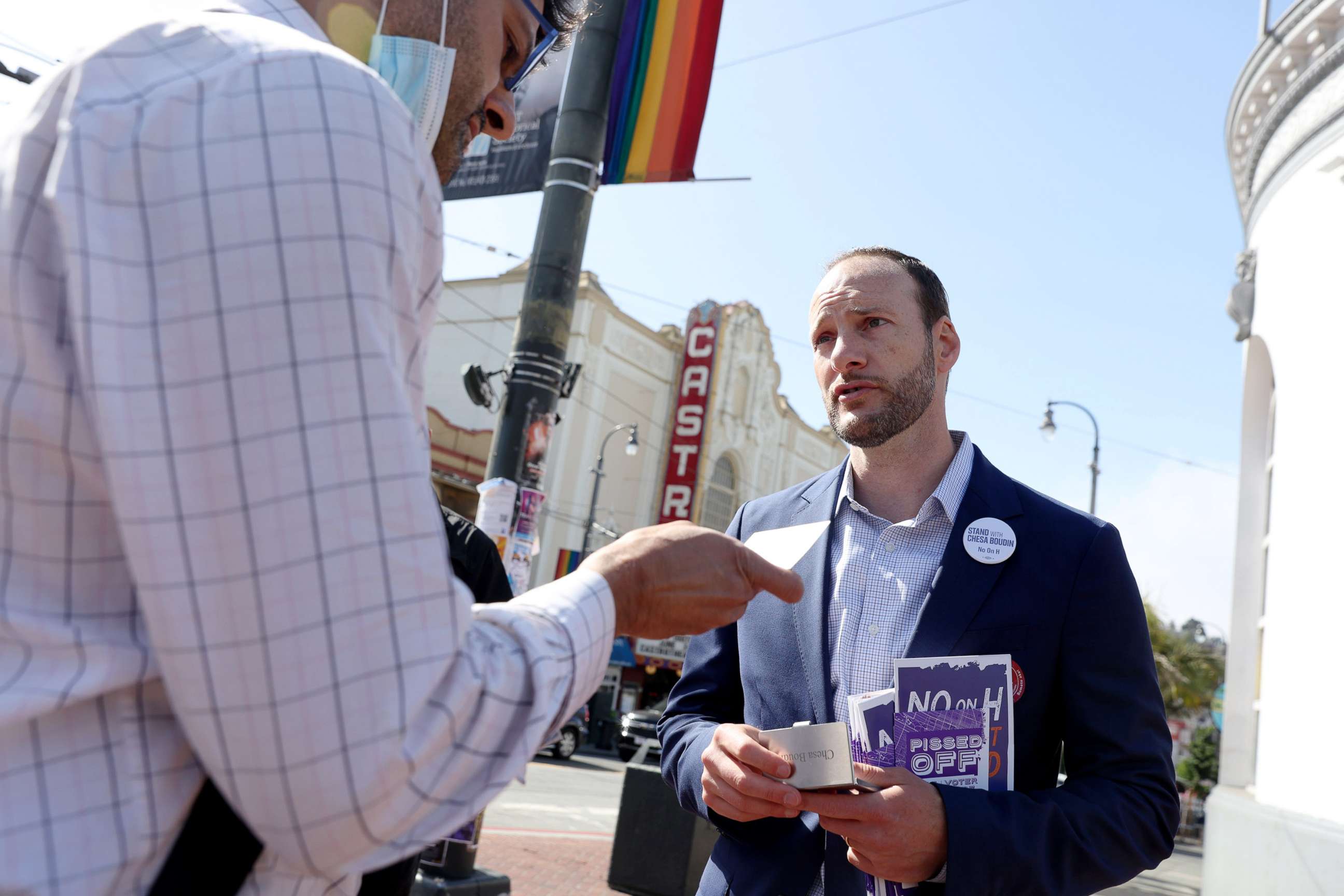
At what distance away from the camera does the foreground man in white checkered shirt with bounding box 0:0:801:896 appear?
79 centimetres

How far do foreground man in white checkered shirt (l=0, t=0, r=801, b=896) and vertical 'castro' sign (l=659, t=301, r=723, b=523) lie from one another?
94.5 feet

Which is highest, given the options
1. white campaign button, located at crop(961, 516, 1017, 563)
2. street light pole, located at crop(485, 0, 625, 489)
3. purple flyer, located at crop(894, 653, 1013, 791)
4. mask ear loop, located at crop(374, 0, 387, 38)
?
street light pole, located at crop(485, 0, 625, 489)

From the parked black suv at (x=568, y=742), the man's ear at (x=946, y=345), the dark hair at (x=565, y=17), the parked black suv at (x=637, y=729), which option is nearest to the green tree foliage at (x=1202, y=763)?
the parked black suv at (x=637, y=729)

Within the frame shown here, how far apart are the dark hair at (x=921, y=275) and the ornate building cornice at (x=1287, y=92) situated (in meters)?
6.36

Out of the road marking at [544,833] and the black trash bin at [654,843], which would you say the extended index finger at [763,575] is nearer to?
the black trash bin at [654,843]

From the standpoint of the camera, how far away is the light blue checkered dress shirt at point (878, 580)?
2113 mm

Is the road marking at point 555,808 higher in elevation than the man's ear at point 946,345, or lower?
lower

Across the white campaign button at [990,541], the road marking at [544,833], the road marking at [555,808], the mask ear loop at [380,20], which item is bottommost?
the road marking at [555,808]

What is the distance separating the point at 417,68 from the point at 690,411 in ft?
96.3

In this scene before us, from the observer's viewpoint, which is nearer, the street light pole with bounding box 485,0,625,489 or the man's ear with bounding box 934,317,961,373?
the man's ear with bounding box 934,317,961,373

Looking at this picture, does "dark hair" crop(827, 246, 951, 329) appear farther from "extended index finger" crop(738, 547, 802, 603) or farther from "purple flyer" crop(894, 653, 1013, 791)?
"extended index finger" crop(738, 547, 802, 603)

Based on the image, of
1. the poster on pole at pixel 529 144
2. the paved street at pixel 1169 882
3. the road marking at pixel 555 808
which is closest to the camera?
the poster on pole at pixel 529 144

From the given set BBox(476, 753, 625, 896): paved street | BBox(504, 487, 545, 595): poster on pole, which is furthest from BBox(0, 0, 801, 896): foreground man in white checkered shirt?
BBox(476, 753, 625, 896): paved street

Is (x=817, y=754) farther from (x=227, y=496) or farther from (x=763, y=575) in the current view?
(x=227, y=496)
